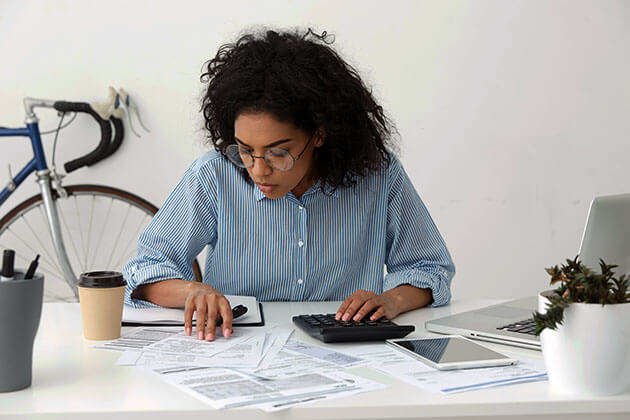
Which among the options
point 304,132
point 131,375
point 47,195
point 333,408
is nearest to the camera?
point 333,408

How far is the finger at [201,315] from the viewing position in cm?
117

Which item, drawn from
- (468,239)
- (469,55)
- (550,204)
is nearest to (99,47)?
(469,55)

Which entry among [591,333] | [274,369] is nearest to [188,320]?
[274,369]

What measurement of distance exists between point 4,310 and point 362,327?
0.53 metres

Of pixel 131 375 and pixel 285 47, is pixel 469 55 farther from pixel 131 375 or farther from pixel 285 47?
pixel 131 375

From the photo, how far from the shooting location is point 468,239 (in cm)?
319

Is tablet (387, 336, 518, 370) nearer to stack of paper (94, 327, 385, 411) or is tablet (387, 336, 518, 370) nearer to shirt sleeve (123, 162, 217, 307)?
stack of paper (94, 327, 385, 411)

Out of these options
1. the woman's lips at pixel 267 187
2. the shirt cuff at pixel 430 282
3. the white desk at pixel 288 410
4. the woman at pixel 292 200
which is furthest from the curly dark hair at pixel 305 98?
the white desk at pixel 288 410

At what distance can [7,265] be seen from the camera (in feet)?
2.88

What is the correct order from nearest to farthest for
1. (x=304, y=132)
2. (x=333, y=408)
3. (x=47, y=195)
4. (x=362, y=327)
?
(x=333, y=408) → (x=362, y=327) → (x=304, y=132) → (x=47, y=195)

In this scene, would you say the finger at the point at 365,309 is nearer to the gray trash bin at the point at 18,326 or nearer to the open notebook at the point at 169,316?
the open notebook at the point at 169,316

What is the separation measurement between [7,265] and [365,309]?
23.6 inches

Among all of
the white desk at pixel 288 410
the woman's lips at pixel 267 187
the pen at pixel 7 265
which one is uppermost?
the woman's lips at pixel 267 187

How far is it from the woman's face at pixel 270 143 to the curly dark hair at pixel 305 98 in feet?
0.06
